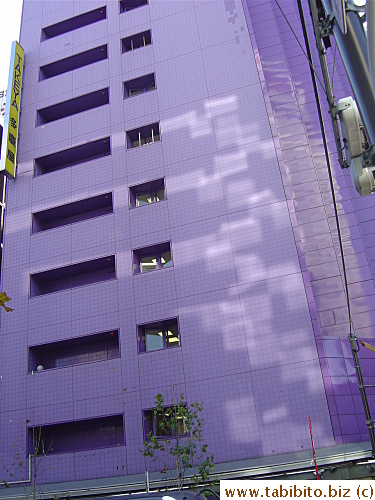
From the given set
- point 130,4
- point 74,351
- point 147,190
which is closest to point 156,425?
point 74,351

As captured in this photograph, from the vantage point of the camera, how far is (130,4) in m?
37.4

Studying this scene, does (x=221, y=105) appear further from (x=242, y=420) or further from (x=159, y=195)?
(x=242, y=420)

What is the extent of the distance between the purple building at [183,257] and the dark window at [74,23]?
2.53m

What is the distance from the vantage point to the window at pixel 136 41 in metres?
34.9

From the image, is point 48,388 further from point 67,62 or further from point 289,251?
point 67,62

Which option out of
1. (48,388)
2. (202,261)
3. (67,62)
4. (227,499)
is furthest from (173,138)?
(227,499)

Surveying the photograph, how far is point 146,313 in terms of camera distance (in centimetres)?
2659

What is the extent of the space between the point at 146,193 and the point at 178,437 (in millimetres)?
14700

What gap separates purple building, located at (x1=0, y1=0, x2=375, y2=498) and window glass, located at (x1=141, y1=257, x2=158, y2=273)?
0.45 meters

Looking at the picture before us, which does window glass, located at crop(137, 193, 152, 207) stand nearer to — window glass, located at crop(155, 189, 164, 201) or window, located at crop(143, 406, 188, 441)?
window glass, located at crop(155, 189, 164, 201)

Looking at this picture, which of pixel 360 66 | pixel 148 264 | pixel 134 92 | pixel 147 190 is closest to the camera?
pixel 360 66

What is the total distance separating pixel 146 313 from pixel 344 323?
382 inches

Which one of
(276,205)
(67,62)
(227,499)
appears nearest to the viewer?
(227,499)

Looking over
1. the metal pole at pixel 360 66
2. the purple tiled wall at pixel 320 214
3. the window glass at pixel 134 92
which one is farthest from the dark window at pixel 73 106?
the metal pole at pixel 360 66
